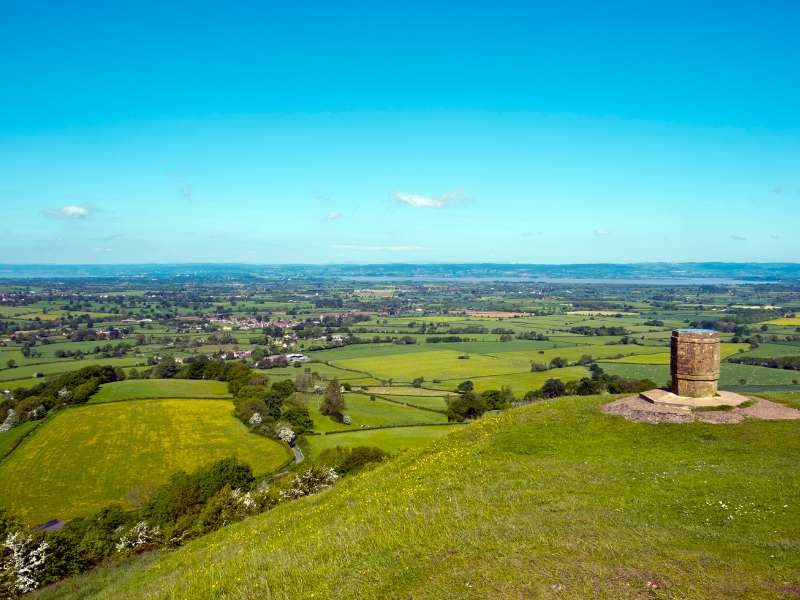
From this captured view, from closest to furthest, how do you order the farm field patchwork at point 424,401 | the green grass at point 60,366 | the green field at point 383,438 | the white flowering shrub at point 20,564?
the white flowering shrub at point 20,564, the green field at point 383,438, the farm field patchwork at point 424,401, the green grass at point 60,366

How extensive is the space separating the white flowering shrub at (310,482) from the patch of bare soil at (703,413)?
60.8 feet

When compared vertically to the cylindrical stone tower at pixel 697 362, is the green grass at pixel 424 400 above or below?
below

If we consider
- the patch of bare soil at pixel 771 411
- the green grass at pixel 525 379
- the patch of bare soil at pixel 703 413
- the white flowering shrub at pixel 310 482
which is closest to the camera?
the patch of bare soil at pixel 771 411

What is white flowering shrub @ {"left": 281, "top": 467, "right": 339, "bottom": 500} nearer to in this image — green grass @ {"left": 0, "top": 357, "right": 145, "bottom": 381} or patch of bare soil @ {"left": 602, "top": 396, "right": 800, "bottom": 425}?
patch of bare soil @ {"left": 602, "top": 396, "right": 800, "bottom": 425}

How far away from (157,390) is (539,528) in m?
74.9

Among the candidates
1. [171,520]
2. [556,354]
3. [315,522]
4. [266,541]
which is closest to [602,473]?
[315,522]

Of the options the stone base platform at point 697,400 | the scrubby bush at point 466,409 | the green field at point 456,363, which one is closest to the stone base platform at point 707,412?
the stone base platform at point 697,400

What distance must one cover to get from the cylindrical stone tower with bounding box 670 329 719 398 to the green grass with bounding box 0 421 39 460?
58117mm

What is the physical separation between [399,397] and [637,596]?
69.2m

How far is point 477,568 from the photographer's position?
39.7 feet

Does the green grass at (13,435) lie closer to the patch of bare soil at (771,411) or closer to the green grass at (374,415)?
the green grass at (374,415)

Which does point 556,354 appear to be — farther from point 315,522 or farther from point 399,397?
point 315,522

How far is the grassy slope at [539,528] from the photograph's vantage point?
1140cm

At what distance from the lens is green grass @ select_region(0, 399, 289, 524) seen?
43281 millimetres
